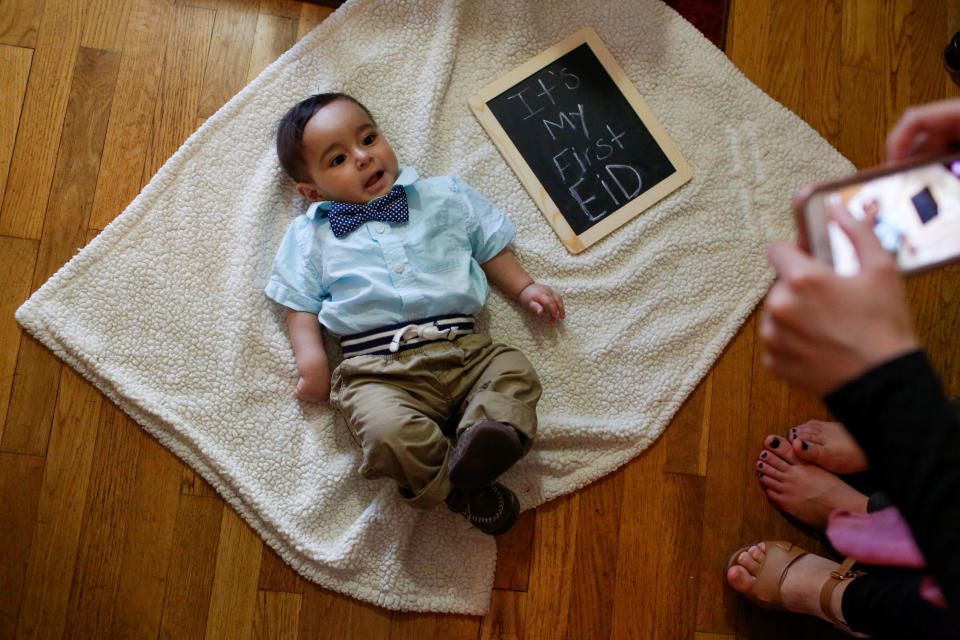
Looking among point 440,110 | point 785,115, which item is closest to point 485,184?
point 440,110

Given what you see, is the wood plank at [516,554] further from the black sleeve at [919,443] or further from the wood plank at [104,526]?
the black sleeve at [919,443]

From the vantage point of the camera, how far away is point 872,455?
0.58 m

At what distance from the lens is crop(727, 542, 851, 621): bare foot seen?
1.16 meters

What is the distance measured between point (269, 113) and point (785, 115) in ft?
3.23

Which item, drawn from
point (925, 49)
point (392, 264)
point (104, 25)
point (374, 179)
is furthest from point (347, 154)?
point (925, 49)

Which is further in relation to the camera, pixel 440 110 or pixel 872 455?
pixel 440 110

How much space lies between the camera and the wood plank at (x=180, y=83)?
1.30m

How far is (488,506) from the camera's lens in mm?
1171

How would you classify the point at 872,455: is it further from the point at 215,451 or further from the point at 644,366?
the point at 215,451

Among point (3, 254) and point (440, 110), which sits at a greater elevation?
point (440, 110)

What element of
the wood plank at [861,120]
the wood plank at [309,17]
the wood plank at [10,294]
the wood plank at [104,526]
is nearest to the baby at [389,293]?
the wood plank at [309,17]

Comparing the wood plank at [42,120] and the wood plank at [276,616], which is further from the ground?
the wood plank at [42,120]

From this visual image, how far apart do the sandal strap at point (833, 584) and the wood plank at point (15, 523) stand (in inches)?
50.6

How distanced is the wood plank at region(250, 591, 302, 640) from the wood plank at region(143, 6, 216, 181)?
0.77 meters
